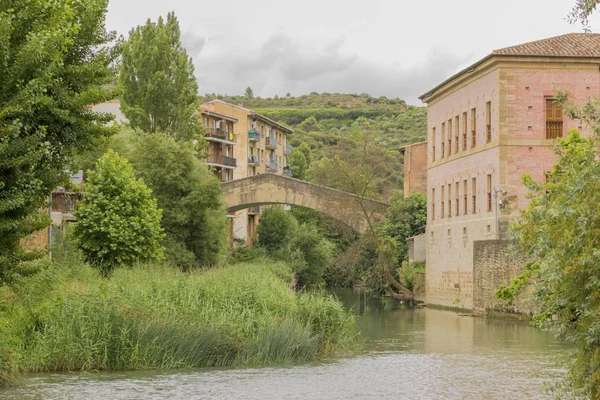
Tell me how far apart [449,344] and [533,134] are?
16300mm

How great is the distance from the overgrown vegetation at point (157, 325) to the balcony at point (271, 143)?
7000 cm

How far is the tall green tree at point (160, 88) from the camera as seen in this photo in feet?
154

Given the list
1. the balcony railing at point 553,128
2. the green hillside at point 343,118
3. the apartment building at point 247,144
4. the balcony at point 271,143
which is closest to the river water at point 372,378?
the balcony railing at point 553,128

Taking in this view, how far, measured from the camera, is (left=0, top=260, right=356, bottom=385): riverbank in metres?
19.0

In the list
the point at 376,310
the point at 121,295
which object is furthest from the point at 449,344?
the point at 376,310

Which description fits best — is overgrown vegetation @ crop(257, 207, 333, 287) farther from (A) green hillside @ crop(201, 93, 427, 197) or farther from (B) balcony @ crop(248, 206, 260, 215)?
(A) green hillside @ crop(201, 93, 427, 197)

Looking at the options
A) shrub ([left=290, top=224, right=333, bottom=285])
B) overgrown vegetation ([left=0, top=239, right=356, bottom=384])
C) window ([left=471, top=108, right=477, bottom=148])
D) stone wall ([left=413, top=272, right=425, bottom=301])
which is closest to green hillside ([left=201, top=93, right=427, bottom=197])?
shrub ([left=290, top=224, right=333, bottom=285])

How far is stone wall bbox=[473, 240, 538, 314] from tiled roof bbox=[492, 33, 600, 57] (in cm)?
741

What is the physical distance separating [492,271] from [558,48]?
9.19 m

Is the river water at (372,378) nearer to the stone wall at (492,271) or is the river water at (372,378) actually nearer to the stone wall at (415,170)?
the stone wall at (492,271)

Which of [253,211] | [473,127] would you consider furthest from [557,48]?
[253,211]

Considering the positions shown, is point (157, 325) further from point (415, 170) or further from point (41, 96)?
point (415, 170)

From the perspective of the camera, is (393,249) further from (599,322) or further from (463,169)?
(599,322)

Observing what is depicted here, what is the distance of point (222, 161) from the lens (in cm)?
7912
